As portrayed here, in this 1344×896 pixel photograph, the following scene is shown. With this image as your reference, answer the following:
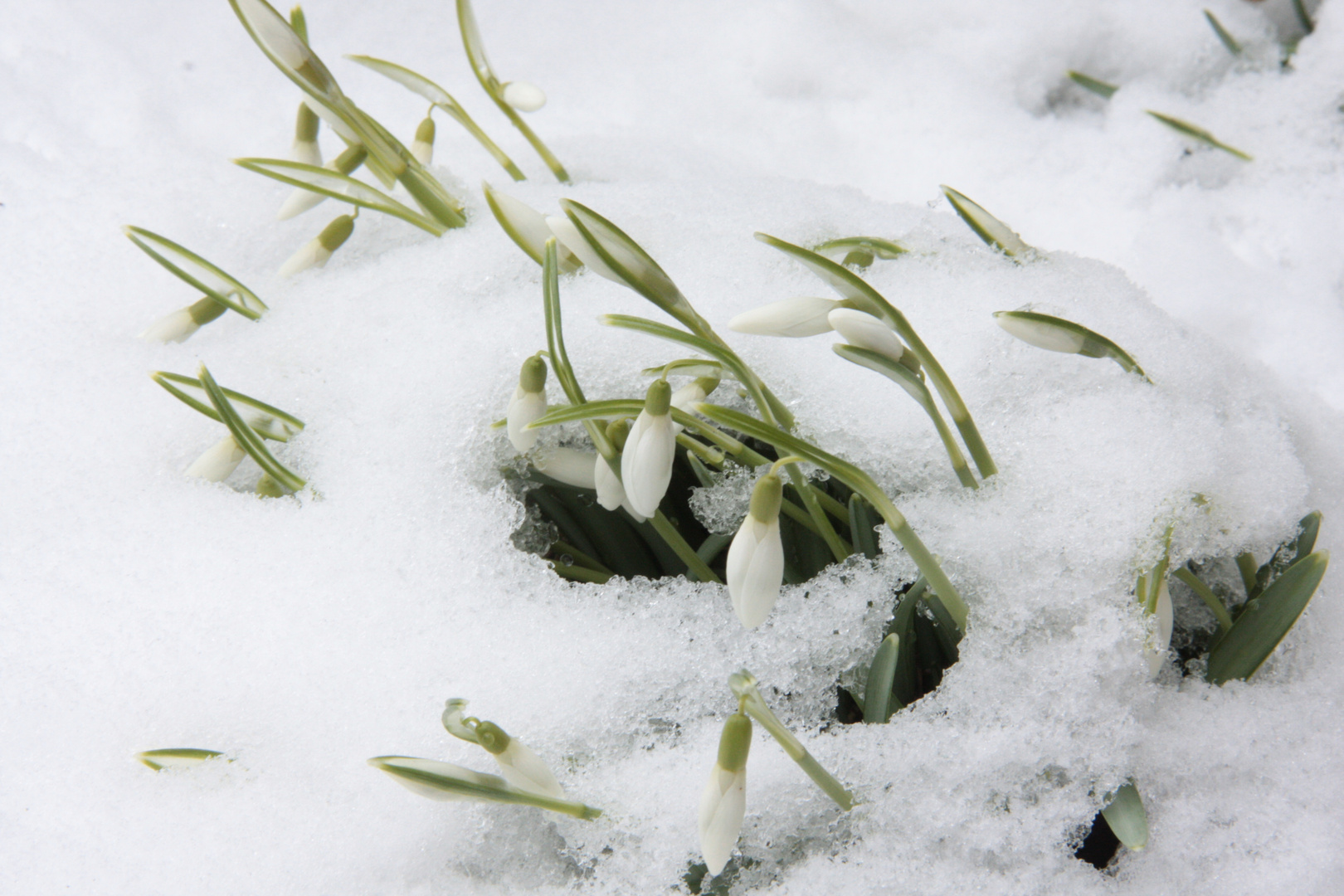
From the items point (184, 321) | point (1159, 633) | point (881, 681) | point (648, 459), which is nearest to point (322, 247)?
point (184, 321)

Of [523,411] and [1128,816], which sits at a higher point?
[523,411]

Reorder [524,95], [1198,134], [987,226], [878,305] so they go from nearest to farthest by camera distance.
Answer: [878,305], [987,226], [524,95], [1198,134]

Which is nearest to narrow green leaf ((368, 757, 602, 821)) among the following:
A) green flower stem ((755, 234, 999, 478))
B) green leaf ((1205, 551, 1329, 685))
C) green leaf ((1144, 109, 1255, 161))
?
green flower stem ((755, 234, 999, 478))

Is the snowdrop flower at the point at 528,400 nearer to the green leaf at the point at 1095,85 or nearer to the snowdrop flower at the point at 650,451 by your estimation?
the snowdrop flower at the point at 650,451

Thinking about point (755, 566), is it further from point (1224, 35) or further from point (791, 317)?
point (1224, 35)

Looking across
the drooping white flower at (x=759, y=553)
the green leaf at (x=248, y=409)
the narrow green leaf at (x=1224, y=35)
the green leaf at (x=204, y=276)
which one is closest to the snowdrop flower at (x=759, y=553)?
the drooping white flower at (x=759, y=553)

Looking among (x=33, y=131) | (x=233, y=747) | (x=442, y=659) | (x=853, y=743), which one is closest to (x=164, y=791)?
(x=233, y=747)

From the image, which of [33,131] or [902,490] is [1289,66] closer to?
[902,490]
